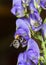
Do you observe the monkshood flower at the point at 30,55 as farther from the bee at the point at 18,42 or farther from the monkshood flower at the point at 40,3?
the monkshood flower at the point at 40,3

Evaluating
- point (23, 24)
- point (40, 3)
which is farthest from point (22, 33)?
point (40, 3)

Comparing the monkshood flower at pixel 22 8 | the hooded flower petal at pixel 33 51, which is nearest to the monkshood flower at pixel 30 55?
the hooded flower petal at pixel 33 51

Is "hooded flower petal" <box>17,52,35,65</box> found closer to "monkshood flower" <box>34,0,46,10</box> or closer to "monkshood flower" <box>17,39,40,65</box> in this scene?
"monkshood flower" <box>17,39,40,65</box>
